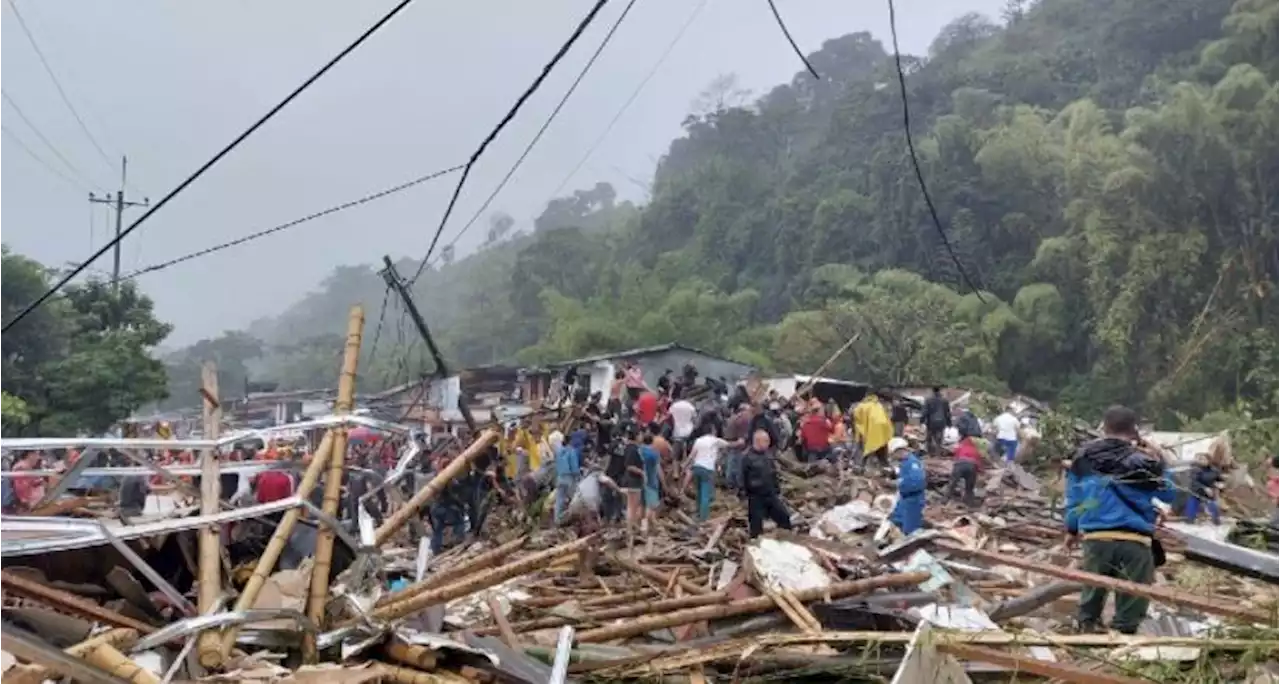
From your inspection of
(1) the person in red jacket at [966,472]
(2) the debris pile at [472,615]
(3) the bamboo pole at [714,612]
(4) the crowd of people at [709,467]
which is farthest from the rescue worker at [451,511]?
(3) the bamboo pole at [714,612]

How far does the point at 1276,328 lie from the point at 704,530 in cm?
2706

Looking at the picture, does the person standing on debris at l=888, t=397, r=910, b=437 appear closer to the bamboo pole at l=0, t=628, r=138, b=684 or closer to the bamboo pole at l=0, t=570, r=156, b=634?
the bamboo pole at l=0, t=570, r=156, b=634

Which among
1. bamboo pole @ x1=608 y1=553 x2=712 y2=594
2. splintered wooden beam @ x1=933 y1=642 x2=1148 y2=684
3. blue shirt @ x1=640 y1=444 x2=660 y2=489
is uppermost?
splintered wooden beam @ x1=933 y1=642 x2=1148 y2=684

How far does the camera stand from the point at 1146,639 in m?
5.30

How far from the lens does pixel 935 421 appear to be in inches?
781

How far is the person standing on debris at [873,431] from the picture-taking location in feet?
58.6

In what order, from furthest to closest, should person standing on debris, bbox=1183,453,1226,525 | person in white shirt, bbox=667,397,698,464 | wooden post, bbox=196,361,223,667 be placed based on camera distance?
1. person in white shirt, bbox=667,397,698,464
2. person standing on debris, bbox=1183,453,1226,525
3. wooden post, bbox=196,361,223,667

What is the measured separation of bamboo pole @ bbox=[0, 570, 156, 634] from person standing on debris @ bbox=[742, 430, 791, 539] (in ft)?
24.2

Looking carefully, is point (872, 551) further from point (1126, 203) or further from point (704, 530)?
point (1126, 203)

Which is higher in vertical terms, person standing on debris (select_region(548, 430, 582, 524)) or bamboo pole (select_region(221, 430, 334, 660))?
bamboo pole (select_region(221, 430, 334, 660))

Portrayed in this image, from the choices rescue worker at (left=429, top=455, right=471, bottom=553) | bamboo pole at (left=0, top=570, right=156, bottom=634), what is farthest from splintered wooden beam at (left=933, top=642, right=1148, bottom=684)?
rescue worker at (left=429, top=455, right=471, bottom=553)

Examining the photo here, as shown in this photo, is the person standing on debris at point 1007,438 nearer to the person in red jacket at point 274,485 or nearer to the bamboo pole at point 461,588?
the person in red jacket at point 274,485

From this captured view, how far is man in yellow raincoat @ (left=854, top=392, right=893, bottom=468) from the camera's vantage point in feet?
58.6

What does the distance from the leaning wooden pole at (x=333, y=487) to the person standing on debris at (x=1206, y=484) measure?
395 inches
